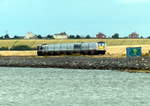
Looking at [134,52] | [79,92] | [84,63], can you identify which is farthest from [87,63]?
[79,92]

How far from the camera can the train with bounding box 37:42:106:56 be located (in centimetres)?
14850

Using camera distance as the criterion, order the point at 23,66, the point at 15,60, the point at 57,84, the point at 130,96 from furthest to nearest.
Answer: the point at 15,60 < the point at 23,66 < the point at 57,84 < the point at 130,96

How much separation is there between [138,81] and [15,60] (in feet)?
217

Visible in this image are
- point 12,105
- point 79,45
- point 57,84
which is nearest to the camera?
point 12,105

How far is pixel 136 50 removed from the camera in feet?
438

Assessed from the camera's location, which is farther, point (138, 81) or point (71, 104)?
point (138, 81)

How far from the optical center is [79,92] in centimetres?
6600

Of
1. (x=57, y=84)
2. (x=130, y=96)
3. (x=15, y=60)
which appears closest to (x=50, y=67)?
(x=15, y=60)

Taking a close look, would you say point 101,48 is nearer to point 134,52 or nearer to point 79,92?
point 134,52

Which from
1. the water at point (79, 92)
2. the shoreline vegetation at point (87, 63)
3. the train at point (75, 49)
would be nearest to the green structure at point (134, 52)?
the shoreline vegetation at point (87, 63)

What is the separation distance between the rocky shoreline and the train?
13.8 m

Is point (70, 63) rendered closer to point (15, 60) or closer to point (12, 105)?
point (15, 60)

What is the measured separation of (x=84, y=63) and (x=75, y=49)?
3239cm

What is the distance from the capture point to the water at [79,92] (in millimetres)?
56344
